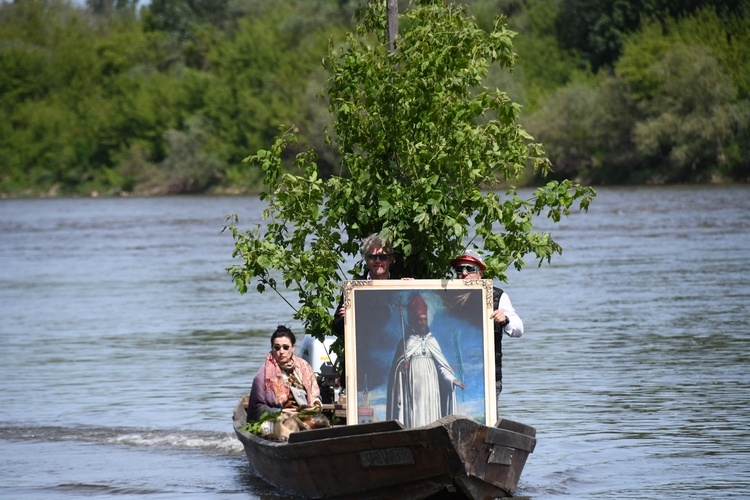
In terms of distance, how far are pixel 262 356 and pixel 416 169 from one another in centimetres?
967

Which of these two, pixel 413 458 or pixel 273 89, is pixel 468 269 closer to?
pixel 413 458

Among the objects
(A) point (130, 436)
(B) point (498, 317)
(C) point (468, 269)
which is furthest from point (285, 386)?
(A) point (130, 436)

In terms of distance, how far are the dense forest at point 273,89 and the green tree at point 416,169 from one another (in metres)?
45.6

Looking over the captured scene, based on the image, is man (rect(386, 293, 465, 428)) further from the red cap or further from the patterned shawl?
the patterned shawl

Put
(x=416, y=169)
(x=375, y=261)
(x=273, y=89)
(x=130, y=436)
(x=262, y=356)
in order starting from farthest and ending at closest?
(x=273, y=89), (x=262, y=356), (x=130, y=436), (x=416, y=169), (x=375, y=261)

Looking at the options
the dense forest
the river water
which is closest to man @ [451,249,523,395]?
the river water

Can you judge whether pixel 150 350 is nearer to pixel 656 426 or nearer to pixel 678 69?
pixel 656 426

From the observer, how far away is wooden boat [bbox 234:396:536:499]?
1090 cm

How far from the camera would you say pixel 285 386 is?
1299 centimetres

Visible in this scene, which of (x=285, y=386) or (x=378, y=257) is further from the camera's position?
(x=285, y=386)

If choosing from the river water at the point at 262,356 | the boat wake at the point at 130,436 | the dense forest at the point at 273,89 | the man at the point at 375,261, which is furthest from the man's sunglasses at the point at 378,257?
the dense forest at the point at 273,89

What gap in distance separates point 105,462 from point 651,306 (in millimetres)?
14500

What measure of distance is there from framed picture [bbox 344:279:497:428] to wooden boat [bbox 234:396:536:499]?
0.45 metres

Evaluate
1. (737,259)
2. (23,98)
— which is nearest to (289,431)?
(737,259)
